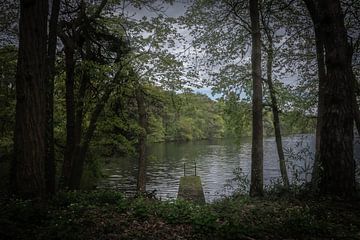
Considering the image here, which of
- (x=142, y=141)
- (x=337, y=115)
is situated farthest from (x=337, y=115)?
(x=142, y=141)

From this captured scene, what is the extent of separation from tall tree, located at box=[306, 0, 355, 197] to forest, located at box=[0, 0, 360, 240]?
0.02m

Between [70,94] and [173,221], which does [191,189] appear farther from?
[173,221]

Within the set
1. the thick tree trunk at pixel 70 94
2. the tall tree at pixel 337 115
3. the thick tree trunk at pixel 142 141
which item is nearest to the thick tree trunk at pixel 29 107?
the thick tree trunk at pixel 70 94

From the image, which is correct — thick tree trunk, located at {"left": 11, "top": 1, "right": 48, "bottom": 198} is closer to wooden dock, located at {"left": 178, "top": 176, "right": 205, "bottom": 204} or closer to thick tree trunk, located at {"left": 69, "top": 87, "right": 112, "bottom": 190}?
thick tree trunk, located at {"left": 69, "top": 87, "right": 112, "bottom": 190}

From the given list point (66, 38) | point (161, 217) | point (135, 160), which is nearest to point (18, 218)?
point (161, 217)

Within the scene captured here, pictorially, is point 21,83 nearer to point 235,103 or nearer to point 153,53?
point 153,53

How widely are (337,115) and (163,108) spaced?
500 inches

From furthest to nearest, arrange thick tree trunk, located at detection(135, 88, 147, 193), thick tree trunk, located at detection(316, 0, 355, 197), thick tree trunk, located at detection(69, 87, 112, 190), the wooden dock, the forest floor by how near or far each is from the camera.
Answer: the wooden dock
thick tree trunk, located at detection(135, 88, 147, 193)
thick tree trunk, located at detection(69, 87, 112, 190)
thick tree trunk, located at detection(316, 0, 355, 197)
the forest floor

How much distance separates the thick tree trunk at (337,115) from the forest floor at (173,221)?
0.56 m

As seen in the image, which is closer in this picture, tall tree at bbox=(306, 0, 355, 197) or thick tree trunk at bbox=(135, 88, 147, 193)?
tall tree at bbox=(306, 0, 355, 197)

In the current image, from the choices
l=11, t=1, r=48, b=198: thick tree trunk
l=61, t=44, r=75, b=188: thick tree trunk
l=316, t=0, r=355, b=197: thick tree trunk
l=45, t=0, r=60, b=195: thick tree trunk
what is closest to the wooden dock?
l=61, t=44, r=75, b=188: thick tree trunk

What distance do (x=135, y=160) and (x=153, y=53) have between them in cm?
4332

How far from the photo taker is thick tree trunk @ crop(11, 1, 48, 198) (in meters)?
7.73

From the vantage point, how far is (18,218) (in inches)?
246
